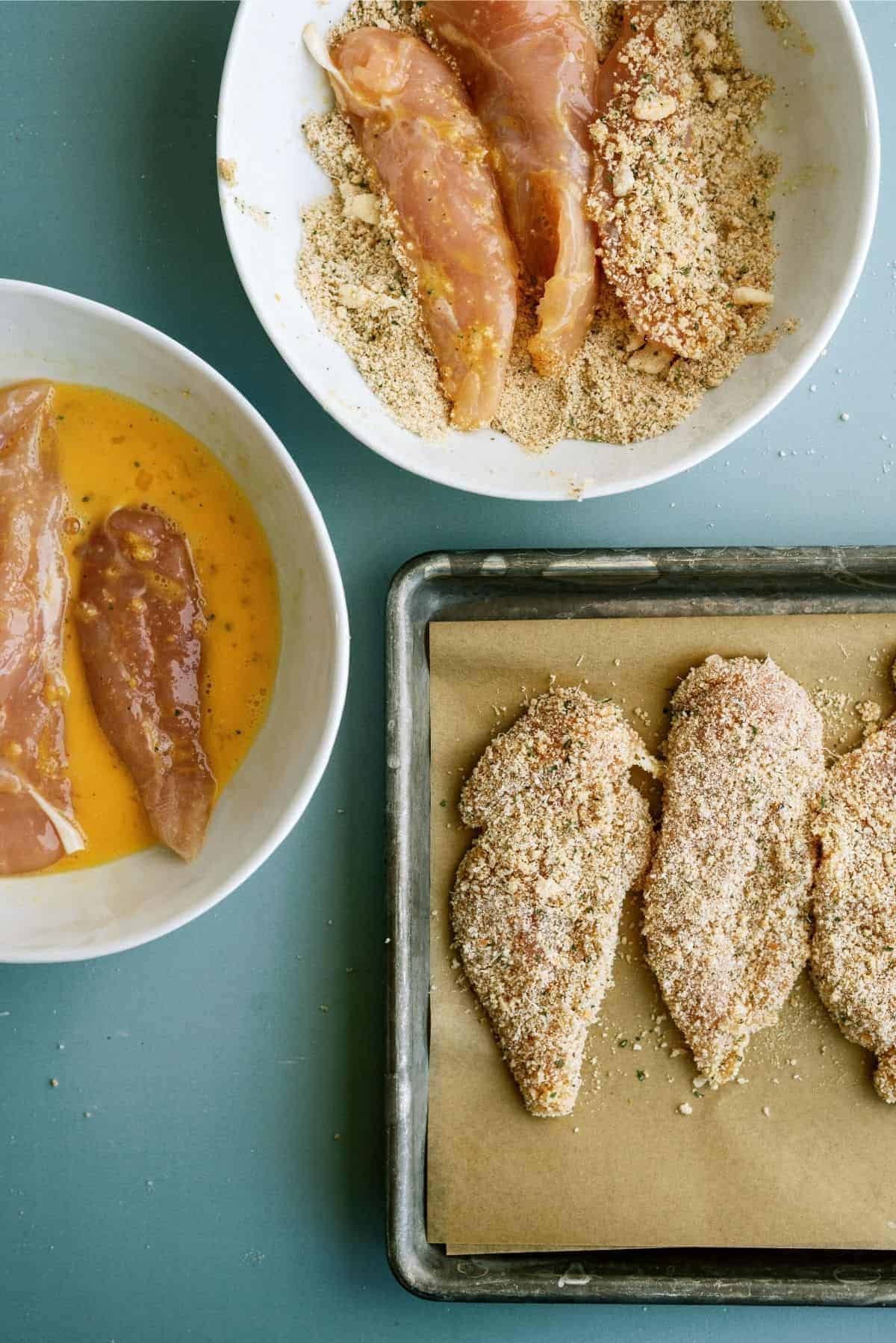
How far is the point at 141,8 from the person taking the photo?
1396 millimetres

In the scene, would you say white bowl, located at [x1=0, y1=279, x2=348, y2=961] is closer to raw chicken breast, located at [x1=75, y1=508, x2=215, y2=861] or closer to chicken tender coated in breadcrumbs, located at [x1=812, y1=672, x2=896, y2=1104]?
raw chicken breast, located at [x1=75, y1=508, x2=215, y2=861]

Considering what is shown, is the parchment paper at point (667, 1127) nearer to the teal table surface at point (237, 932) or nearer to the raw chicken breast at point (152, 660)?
the teal table surface at point (237, 932)

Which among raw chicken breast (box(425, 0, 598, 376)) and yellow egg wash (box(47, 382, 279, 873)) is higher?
raw chicken breast (box(425, 0, 598, 376))

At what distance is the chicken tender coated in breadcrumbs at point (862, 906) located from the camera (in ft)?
4.26

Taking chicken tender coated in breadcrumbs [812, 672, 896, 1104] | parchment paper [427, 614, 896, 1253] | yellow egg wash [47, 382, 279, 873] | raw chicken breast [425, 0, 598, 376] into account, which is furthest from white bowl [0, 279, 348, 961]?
chicken tender coated in breadcrumbs [812, 672, 896, 1104]

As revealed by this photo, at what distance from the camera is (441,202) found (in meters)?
1.24

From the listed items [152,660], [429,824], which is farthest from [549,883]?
[152,660]

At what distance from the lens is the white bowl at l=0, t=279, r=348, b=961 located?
1125mm

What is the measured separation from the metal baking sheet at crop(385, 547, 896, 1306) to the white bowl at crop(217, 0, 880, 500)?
135 mm

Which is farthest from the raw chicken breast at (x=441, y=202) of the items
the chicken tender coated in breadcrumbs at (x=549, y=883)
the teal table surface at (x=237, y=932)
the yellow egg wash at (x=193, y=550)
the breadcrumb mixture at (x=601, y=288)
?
the chicken tender coated in breadcrumbs at (x=549, y=883)

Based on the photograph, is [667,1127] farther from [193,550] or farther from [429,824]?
[193,550]

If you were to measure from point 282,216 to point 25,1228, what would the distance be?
1.39 m

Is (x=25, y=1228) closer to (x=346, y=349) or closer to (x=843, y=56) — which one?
(x=346, y=349)

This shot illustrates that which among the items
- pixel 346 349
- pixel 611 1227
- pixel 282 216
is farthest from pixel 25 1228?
pixel 282 216
